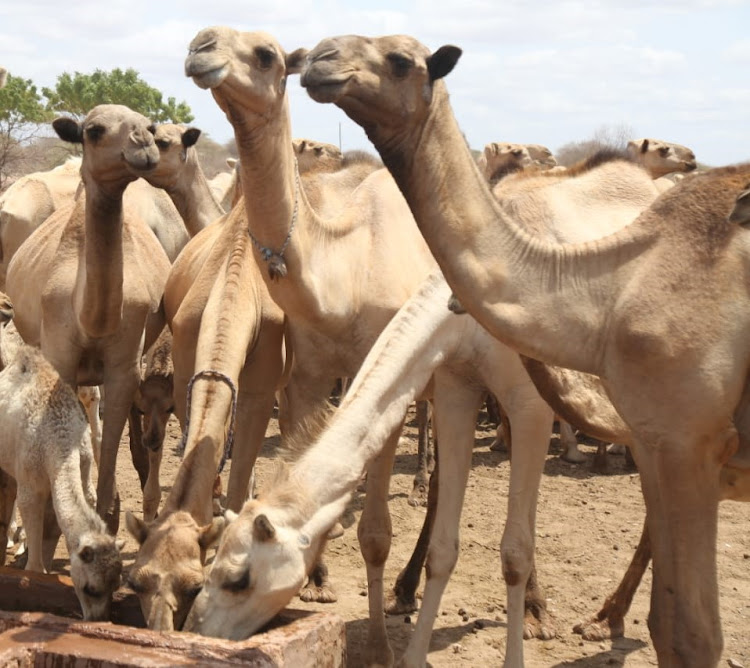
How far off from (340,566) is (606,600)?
5.87 ft

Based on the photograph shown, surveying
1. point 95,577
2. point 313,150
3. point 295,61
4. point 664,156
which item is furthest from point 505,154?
point 95,577

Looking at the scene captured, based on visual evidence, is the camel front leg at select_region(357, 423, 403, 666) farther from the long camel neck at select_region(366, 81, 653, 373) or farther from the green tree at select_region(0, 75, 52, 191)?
the green tree at select_region(0, 75, 52, 191)

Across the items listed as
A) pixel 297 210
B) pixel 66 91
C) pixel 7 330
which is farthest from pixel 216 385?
pixel 66 91

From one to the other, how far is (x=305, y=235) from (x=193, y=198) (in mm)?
4359

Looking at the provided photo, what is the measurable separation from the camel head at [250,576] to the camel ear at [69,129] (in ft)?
8.37

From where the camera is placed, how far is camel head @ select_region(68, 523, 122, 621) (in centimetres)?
490

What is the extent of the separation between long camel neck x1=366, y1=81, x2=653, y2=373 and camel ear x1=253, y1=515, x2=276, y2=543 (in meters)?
1.08

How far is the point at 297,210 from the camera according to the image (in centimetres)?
589

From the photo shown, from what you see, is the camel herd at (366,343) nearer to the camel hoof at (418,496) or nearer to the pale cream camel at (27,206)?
the camel hoof at (418,496)

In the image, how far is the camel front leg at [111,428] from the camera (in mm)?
6691

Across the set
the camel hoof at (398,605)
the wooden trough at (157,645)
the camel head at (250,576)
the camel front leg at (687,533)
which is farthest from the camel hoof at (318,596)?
the camel front leg at (687,533)

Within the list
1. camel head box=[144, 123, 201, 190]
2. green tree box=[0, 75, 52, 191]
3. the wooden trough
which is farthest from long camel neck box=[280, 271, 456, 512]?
green tree box=[0, 75, 52, 191]

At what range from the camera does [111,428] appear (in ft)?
22.2

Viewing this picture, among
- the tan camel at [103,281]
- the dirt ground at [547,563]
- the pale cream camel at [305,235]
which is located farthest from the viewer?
the dirt ground at [547,563]
